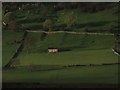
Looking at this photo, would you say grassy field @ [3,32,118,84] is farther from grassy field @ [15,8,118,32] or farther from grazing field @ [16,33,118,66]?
grassy field @ [15,8,118,32]

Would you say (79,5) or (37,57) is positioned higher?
(79,5)

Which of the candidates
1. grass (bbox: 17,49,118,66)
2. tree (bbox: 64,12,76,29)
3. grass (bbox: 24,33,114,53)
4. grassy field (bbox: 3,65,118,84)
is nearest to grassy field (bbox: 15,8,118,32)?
tree (bbox: 64,12,76,29)

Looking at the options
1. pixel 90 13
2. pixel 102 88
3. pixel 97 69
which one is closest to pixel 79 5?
pixel 90 13

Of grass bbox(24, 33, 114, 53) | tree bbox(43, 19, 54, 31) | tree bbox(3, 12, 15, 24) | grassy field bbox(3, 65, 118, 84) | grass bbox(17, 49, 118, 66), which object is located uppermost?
tree bbox(3, 12, 15, 24)

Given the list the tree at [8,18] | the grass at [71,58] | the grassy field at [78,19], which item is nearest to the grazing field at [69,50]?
the grass at [71,58]

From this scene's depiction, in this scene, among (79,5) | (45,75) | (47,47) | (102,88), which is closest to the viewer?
(102,88)

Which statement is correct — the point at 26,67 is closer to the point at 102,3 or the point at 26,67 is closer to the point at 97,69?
the point at 97,69

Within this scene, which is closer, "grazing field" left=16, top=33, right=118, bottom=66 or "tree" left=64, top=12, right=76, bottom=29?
"grazing field" left=16, top=33, right=118, bottom=66
